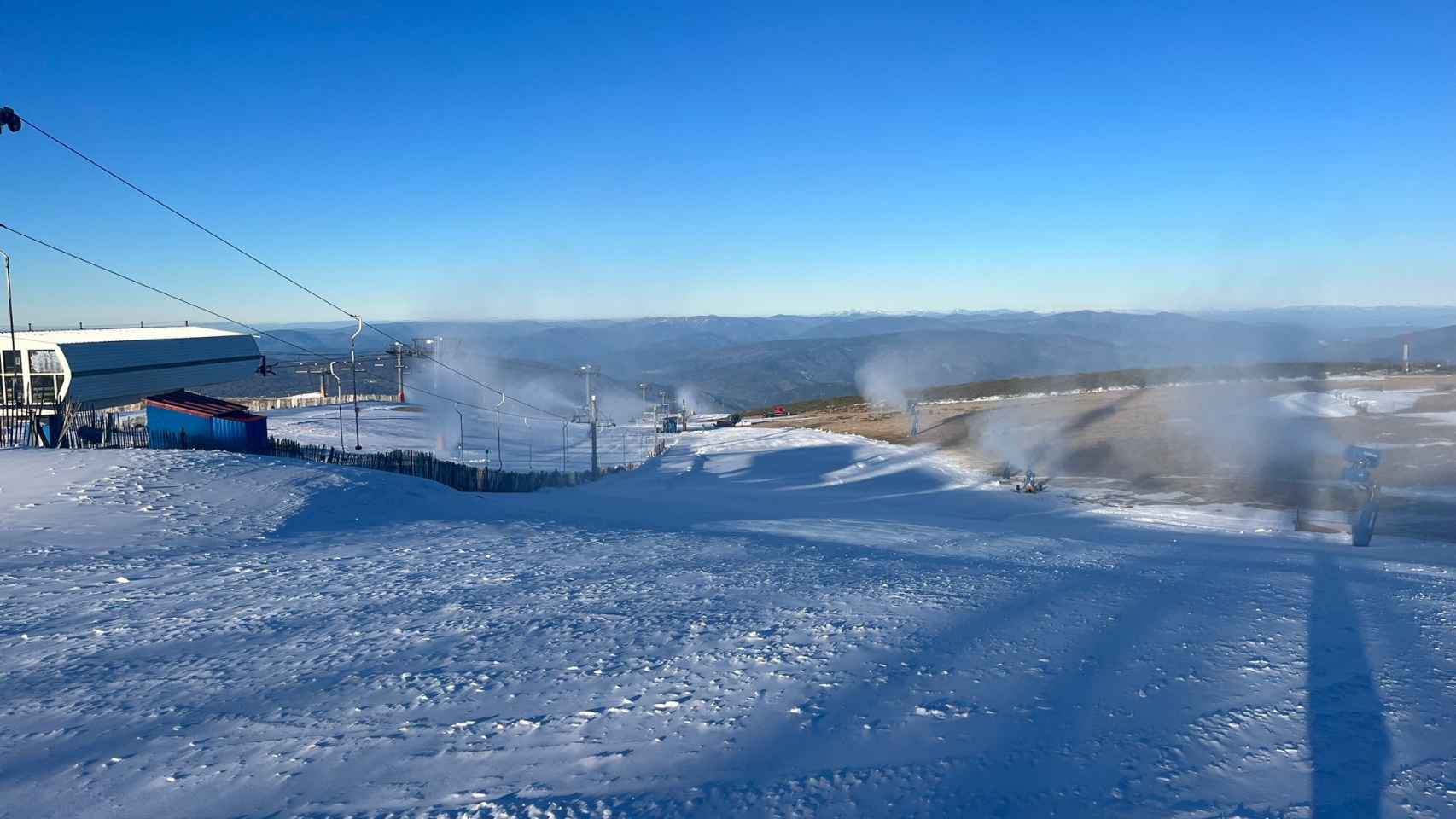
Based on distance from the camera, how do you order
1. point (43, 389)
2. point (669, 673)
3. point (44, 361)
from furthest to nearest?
point (43, 389) → point (44, 361) → point (669, 673)

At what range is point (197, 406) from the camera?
22.3 meters

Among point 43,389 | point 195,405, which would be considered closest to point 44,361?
point 43,389

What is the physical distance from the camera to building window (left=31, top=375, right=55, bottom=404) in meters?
23.8

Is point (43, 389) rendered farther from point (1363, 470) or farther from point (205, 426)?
point (1363, 470)

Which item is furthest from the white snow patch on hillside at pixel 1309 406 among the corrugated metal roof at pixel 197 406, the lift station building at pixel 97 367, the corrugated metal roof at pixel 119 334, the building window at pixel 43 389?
the building window at pixel 43 389

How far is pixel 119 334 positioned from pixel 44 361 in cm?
518

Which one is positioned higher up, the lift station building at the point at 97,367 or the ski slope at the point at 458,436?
the lift station building at the point at 97,367

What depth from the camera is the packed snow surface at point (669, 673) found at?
4.56 m

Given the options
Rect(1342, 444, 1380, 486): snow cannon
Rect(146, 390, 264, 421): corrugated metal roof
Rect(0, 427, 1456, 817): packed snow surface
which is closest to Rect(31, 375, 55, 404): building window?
Rect(146, 390, 264, 421): corrugated metal roof

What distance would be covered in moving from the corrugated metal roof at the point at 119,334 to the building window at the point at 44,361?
31 centimetres

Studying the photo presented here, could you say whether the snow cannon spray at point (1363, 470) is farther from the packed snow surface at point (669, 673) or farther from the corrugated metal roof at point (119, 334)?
the corrugated metal roof at point (119, 334)

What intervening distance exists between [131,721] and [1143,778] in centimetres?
648

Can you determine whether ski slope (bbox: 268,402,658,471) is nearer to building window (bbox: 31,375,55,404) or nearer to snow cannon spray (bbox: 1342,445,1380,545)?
building window (bbox: 31,375,55,404)

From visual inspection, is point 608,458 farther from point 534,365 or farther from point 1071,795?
point 534,365
